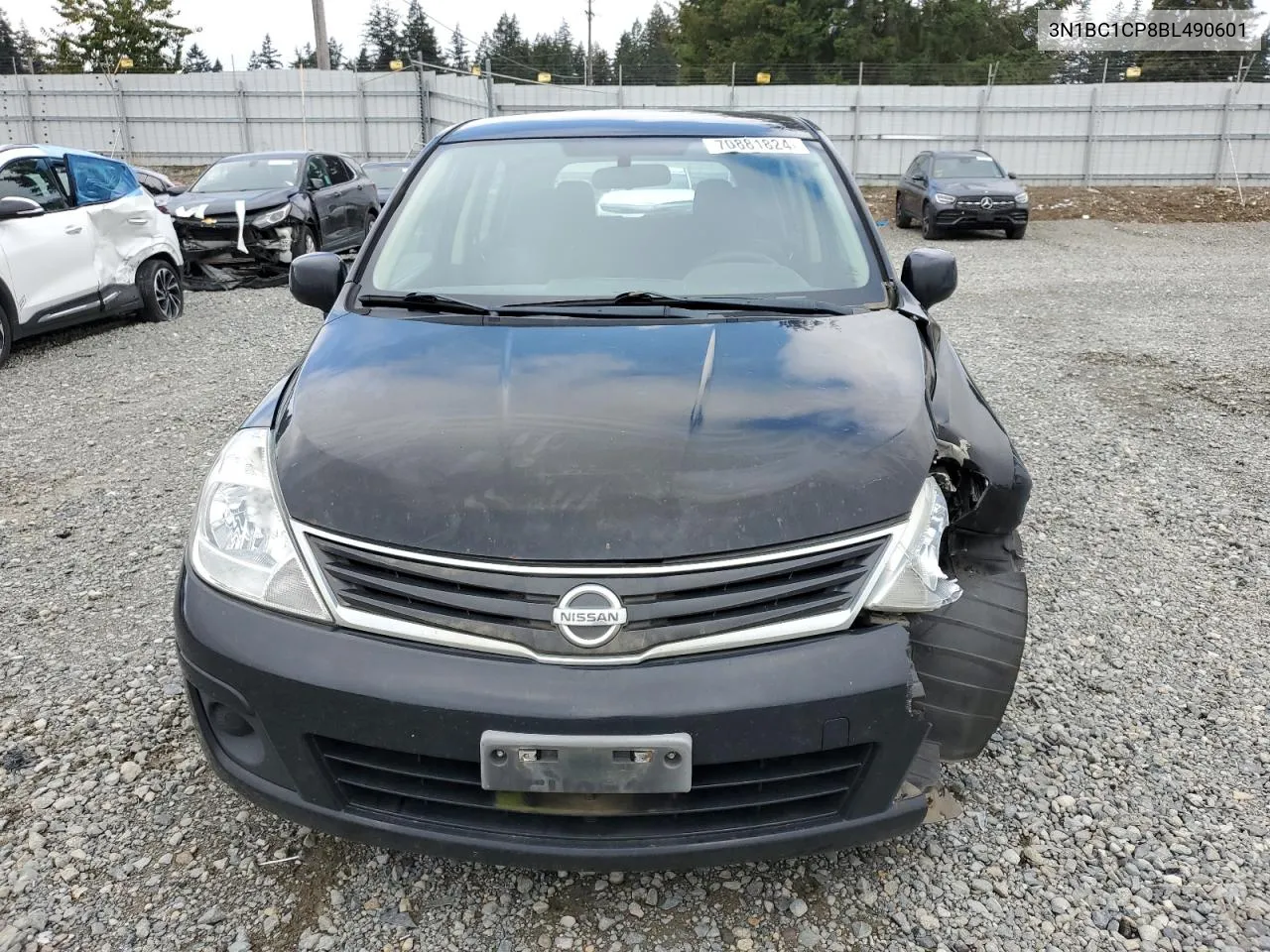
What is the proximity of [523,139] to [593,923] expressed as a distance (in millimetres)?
2556

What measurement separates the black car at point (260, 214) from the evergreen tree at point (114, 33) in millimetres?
37064

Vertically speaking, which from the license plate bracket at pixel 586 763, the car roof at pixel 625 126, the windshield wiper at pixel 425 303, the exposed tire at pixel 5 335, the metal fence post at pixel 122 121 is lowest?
the exposed tire at pixel 5 335

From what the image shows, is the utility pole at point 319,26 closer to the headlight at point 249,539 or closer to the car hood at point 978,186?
the car hood at point 978,186

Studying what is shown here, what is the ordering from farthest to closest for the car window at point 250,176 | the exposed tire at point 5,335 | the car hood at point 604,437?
the car window at point 250,176
the exposed tire at point 5,335
the car hood at point 604,437

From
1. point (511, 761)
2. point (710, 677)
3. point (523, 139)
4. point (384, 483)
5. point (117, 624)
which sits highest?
point (523, 139)

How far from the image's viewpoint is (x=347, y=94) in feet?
82.3

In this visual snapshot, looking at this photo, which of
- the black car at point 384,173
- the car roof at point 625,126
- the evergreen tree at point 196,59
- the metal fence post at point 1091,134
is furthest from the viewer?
the evergreen tree at point 196,59

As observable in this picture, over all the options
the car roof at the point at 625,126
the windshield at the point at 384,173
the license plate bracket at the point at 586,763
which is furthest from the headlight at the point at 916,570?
the windshield at the point at 384,173

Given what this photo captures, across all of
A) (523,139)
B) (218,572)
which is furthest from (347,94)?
(218,572)

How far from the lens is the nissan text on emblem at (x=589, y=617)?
5.78 ft

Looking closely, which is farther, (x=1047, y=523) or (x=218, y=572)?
(x=1047, y=523)

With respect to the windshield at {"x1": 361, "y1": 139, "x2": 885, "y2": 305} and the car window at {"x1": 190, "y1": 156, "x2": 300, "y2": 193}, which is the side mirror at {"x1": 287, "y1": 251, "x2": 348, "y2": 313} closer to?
the windshield at {"x1": 361, "y1": 139, "x2": 885, "y2": 305}

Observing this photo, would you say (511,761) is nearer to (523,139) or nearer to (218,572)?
(218,572)

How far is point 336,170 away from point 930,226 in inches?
386
